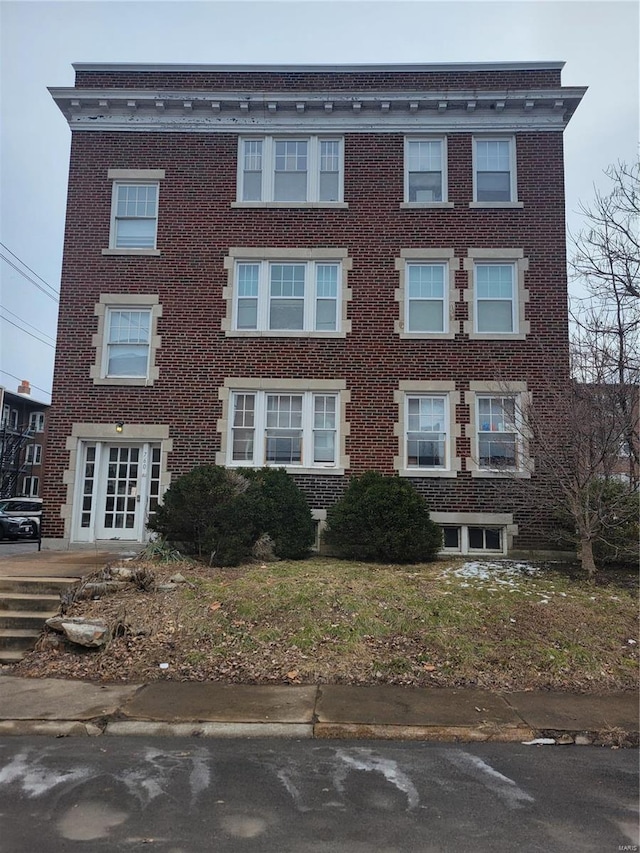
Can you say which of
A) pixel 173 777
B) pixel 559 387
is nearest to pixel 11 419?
pixel 559 387

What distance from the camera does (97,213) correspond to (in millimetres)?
14078

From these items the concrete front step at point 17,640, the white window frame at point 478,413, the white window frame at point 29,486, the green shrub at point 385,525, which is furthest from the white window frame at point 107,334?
the white window frame at point 29,486

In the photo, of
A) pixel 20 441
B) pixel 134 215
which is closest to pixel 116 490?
pixel 134 215

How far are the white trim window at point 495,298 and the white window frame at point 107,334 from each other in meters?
7.29

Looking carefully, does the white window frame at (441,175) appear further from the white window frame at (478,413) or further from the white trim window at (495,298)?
the white window frame at (478,413)

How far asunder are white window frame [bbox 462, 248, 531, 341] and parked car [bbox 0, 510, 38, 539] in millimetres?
17159

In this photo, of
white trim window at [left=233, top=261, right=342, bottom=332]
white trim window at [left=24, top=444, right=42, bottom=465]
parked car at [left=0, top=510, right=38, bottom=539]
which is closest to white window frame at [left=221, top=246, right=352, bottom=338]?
white trim window at [left=233, top=261, right=342, bottom=332]

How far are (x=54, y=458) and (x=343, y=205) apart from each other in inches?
342

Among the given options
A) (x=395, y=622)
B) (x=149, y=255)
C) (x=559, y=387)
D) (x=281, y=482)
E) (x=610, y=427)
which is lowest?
(x=395, y=622)

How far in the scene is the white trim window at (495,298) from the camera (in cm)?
Result: 1361

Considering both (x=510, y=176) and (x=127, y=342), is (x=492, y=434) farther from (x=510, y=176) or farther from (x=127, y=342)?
(x=127, y=342)

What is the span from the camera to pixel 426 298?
13758 mm

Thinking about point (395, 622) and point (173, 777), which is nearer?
point (173, 777)

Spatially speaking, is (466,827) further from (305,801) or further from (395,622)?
(395,622)
